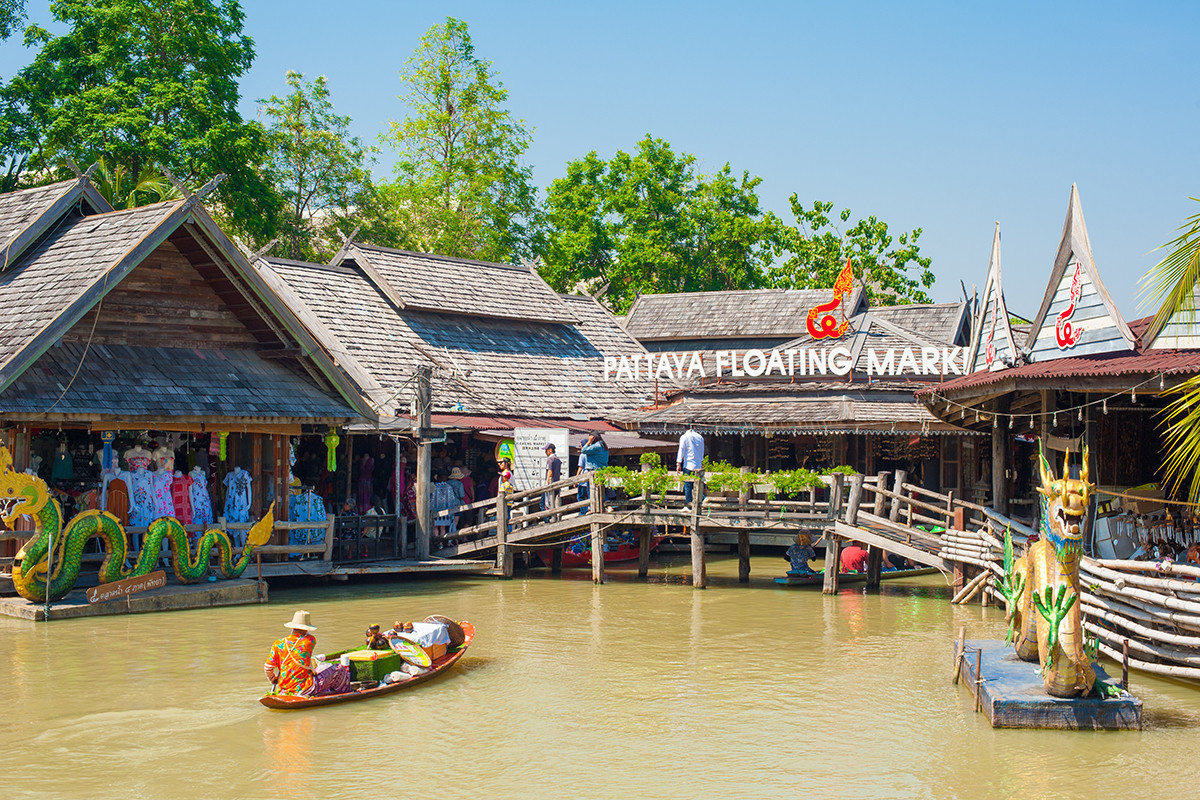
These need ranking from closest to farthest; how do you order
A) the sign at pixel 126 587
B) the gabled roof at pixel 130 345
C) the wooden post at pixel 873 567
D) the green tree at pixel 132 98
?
1. the sign at pixel 126 587
2. the gabled roof at pixel 130 345
3. the wooden post at pixel 873 567
4. the green tree at pixel 132 98

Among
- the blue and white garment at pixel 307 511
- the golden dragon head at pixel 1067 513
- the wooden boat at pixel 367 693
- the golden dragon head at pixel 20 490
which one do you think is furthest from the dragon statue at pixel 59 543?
the golden dragon head at pixel 1067 513

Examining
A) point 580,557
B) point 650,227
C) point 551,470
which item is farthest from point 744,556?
point 650,227

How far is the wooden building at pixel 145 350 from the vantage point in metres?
16.8

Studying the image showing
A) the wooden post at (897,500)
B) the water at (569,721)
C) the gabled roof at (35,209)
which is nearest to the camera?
the water at (569,721)

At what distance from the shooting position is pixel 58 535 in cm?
1619

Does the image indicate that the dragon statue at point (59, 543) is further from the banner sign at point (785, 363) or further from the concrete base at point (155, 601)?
the banner sign at point (785, 363)

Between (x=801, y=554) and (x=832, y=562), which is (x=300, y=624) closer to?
(x=832, y=562)

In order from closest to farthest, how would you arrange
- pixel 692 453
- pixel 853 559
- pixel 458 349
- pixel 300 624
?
pixel 300 624, pixel 853 559, pixel 692 453, pixel 458 349

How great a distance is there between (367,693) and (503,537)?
29.7 ft

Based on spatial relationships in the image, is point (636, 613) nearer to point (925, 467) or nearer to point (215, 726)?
point (215, 726)

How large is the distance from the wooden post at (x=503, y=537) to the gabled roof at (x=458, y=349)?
10.3 feet

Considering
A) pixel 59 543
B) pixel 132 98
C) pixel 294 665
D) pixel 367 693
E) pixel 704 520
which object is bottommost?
pixel 367 693

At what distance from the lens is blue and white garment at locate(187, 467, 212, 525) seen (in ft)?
61.7

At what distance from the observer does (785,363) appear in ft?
88.7
